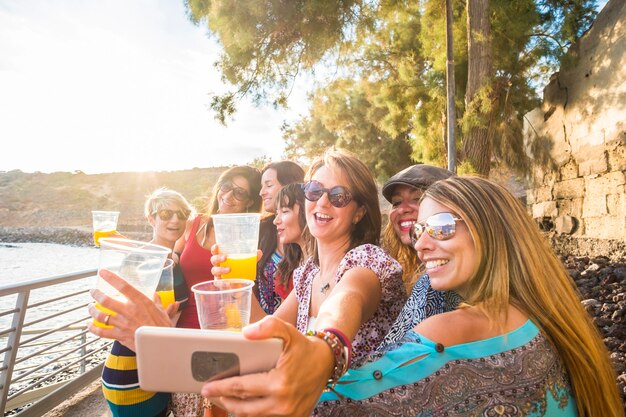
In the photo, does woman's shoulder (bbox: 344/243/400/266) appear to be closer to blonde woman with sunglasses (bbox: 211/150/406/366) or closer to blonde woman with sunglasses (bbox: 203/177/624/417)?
blonde woman with sunglasses (bbox: 211/150/406/366)

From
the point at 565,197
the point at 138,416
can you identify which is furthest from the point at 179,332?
the point at 565,197

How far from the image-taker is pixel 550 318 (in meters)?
1.15

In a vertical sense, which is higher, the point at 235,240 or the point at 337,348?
the point at 235,240

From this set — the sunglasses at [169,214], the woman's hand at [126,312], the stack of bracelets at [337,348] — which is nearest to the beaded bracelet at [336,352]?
the stack of bracelets at [337,348]

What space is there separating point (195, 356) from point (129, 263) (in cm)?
63

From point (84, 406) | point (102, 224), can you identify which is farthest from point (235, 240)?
point (84, 406)

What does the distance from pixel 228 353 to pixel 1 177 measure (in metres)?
67.2

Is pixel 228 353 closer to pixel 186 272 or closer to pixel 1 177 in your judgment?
pixel 186 272

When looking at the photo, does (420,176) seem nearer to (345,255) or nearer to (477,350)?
(345,255)

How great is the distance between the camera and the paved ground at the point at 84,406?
3008mm

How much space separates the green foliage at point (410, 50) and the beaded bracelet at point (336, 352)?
7918 mm

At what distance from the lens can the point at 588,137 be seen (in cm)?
727

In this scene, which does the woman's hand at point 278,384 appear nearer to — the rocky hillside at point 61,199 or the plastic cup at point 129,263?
the plastic cup at point 129,263

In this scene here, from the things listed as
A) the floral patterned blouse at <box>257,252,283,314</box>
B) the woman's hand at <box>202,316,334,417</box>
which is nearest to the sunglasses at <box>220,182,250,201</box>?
the floral patterned blouse at <box>257,252,283,314</box>
